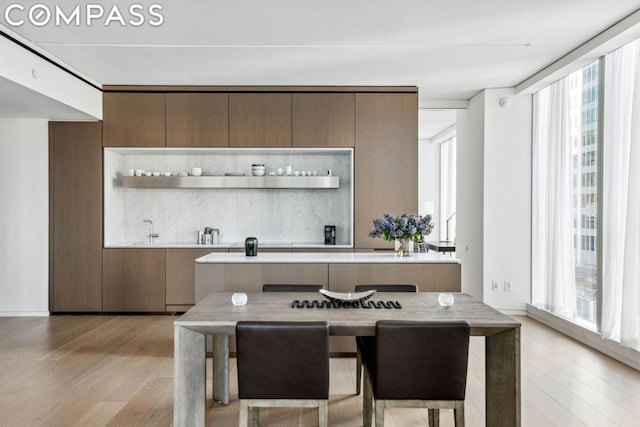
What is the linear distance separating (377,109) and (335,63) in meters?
1.05

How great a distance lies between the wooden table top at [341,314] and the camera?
7.32 ft

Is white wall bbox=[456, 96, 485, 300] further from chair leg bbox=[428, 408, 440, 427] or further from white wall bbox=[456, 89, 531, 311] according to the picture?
chair leg bbox=[428, 408, 440, 427]

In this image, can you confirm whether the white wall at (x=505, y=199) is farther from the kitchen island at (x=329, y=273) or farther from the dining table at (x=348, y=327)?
the dining table at (x=348, y=327)

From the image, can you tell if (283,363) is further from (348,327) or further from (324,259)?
(324,259)

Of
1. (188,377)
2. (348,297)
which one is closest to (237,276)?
(348,297)

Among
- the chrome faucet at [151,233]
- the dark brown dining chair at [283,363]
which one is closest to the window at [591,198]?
the dark brown dining chair at [283,363]

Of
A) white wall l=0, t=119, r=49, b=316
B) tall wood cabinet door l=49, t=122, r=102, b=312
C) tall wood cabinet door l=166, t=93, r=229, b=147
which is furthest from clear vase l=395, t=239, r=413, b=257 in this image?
white wall l=0, t=119, r=49, b=316

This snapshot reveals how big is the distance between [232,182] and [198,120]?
2.70ft

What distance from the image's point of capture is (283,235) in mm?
6160

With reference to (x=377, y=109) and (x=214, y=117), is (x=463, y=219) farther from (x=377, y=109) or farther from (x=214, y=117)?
(x=214, y=117)

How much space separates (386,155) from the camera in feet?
18.5

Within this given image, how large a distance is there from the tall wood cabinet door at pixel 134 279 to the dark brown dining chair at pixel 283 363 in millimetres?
3738

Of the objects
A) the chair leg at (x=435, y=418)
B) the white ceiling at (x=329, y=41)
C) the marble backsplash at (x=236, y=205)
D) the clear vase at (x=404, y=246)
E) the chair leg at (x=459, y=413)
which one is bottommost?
the chair leg at (x=435, y=418)

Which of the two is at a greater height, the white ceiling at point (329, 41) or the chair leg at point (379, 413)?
the white ceiling at point (329, 41)
